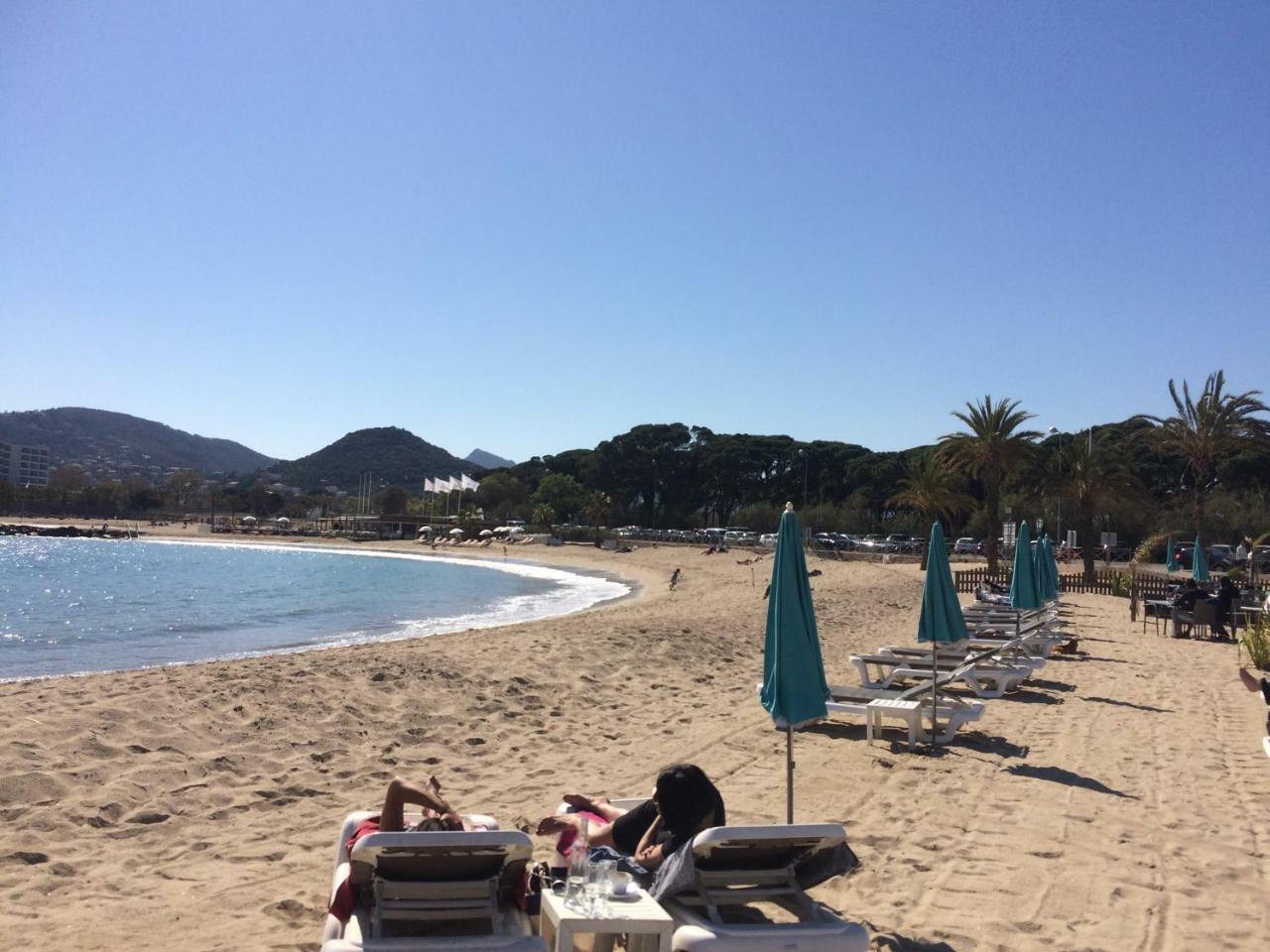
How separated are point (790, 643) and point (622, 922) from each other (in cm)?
194

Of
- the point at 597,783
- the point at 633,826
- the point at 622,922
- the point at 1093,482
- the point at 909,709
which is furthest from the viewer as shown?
the point at 1093,482

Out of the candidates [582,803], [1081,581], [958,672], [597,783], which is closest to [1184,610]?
[958,672]

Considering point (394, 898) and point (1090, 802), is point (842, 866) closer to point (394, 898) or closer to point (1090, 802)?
point (394, 898)

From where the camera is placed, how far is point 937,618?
787 centimetres

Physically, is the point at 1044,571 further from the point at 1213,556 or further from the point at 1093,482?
the point at 1213,556

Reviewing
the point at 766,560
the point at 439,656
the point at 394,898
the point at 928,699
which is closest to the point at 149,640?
the point at 439,656

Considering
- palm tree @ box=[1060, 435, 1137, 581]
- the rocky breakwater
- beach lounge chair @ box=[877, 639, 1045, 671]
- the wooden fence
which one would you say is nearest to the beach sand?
beach lounge chair @ box=[877, 639, 1045, 671]

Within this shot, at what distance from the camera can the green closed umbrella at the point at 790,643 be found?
15.7 ft

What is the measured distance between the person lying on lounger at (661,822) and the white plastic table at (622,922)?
0.41 m

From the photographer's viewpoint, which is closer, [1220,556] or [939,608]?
[939,608]

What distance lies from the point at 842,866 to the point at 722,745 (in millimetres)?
3969

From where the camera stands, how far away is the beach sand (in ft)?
13.5

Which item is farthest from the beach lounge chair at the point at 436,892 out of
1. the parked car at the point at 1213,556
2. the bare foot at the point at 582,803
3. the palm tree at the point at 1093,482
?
the parked car at the point at 1213,556

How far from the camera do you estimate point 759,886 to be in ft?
12.0
